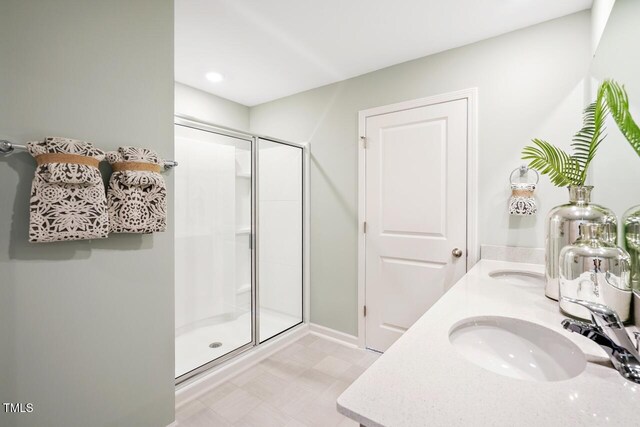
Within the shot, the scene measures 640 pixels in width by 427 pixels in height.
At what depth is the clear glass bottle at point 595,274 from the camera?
2.78 ft

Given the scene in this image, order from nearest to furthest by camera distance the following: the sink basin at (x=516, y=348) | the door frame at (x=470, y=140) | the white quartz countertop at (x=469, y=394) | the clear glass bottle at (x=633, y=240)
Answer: the white quartz countertop at (x=469, y=394)
the sink basin at (x=516, y=348)
the clear glass bottle at (x=633, y=240)
the door frame at (x=470, y=140)

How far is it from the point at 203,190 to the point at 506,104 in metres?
2.23

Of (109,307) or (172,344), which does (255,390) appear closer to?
(172,344)

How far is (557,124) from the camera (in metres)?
1.73

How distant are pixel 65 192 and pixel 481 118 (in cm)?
230

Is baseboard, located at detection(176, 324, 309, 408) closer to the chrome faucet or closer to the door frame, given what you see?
the door frame

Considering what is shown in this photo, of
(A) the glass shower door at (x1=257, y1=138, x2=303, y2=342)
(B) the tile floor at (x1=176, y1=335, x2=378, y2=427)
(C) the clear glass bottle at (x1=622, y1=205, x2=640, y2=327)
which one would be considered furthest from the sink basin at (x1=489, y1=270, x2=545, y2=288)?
(A) the glass shower door at (x1=257, y1=138, x2=303, y2=342)

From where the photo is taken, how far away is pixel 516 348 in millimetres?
893

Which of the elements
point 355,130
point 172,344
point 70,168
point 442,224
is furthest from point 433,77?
point 172,344

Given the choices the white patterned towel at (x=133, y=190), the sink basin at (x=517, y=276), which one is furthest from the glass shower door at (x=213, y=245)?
the sink basin at (x=517, y=276)

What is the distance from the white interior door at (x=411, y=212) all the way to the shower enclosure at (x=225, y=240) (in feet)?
2.77

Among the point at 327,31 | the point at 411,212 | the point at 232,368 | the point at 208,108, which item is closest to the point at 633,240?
the point at 411,212

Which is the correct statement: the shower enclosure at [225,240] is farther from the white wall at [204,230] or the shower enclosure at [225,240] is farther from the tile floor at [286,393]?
the tile floor at [286,393]

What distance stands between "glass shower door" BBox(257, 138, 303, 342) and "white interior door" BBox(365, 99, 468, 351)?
71 centimetres
